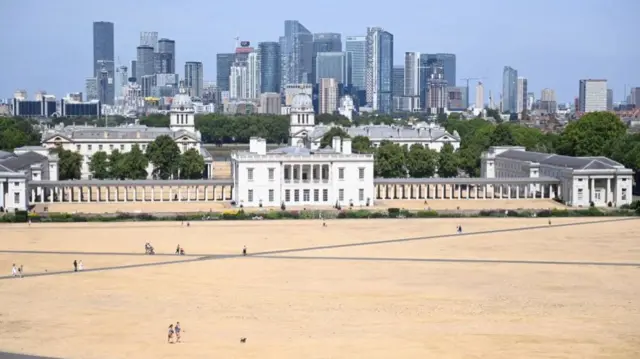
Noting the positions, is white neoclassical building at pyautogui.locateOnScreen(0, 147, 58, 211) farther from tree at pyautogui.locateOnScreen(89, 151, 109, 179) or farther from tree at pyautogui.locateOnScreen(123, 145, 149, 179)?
tree at pyautogui.locateOnScreen(123, 145, 149, 179)

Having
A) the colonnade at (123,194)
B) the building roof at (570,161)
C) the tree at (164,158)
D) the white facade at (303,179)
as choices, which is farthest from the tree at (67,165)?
the building roof at (570,161)

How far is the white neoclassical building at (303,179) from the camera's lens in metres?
90.5

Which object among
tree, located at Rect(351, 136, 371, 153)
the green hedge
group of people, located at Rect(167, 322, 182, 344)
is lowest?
group of people, located at Rect(167, 322, 182, 344)

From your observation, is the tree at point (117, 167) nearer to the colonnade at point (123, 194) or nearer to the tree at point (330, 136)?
the colonnade at point (123, 194)

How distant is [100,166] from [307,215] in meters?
35.9

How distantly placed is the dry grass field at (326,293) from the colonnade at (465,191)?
2750 centimetres

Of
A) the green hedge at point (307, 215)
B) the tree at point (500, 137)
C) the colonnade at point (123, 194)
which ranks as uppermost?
the tree at point (500, 137)

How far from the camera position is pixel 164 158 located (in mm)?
107438

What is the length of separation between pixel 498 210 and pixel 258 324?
152 ft

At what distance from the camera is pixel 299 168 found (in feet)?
299

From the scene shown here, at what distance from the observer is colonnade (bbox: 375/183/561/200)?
100500mm

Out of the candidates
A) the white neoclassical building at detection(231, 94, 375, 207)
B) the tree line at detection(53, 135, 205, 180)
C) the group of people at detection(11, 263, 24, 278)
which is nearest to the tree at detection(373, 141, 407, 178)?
the white neoclassical building at detection(231, 94, 375, 207)

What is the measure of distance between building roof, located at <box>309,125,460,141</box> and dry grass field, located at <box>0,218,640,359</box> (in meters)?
64.9

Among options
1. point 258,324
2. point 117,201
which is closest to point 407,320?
point 258,324
